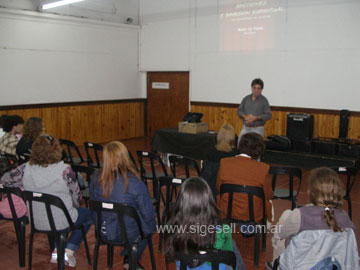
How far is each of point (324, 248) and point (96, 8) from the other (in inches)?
336

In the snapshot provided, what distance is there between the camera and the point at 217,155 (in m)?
3.79

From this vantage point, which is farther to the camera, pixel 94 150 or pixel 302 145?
pixel 302 145

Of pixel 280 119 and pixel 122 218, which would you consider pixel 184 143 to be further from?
pixel 122 218

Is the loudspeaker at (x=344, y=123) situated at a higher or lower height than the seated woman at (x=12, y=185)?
higher

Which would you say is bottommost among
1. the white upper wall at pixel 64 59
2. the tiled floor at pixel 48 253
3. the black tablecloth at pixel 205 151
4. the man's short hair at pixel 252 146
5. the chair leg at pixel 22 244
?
the tiled floor at pixel 48 253

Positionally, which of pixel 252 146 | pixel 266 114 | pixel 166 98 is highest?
pixel 166 98

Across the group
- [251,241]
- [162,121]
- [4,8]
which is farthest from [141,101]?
[251,241]

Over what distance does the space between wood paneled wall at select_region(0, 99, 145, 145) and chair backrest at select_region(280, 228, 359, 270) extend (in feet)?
23.0

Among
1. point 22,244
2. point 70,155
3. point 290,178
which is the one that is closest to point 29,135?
point 70,155

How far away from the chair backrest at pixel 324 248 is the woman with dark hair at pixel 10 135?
138 inches

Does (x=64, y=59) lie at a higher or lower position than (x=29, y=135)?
higher

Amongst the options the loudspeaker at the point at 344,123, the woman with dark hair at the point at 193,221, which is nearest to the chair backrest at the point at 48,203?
the woman with dark hair at the point at 193,221

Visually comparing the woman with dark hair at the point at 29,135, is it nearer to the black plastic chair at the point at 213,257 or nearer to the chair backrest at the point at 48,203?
the chair backrest at the point at 48,203

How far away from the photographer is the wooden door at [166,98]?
9844mm
